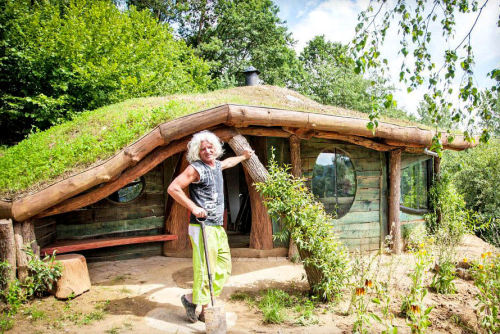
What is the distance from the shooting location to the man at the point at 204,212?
3270 millimetres

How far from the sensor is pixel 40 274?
160 inches

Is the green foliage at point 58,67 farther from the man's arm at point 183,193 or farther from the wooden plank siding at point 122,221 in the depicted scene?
the man's arm at point 183,193

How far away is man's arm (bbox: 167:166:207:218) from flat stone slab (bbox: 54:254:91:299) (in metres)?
2.20

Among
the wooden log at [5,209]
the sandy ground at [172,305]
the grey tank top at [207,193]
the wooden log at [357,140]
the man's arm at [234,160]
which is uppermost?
the wooden log at [357,140]

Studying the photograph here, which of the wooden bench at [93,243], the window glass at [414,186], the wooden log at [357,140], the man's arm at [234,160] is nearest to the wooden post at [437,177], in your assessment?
the window glass at [414,186]

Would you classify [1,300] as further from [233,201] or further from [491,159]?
[491,159]

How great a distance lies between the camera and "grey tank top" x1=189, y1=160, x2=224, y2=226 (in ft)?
10.9

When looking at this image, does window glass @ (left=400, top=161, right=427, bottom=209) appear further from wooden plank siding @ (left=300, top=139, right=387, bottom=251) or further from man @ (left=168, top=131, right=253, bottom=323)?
man @ (left=168, top=131, right=253, bottom=323)

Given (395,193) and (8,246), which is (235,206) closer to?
(395,193)

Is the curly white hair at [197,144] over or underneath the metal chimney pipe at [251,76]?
underneath

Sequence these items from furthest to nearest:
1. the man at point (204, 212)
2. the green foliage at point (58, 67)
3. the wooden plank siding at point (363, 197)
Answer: the green foliage at point (58, 67) < the wooden plank siding at point (363, 197) < the man at point (204, 212)

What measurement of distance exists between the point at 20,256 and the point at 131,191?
89.3 inches

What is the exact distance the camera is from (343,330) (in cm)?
329

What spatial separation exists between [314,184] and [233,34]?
1661 cm
